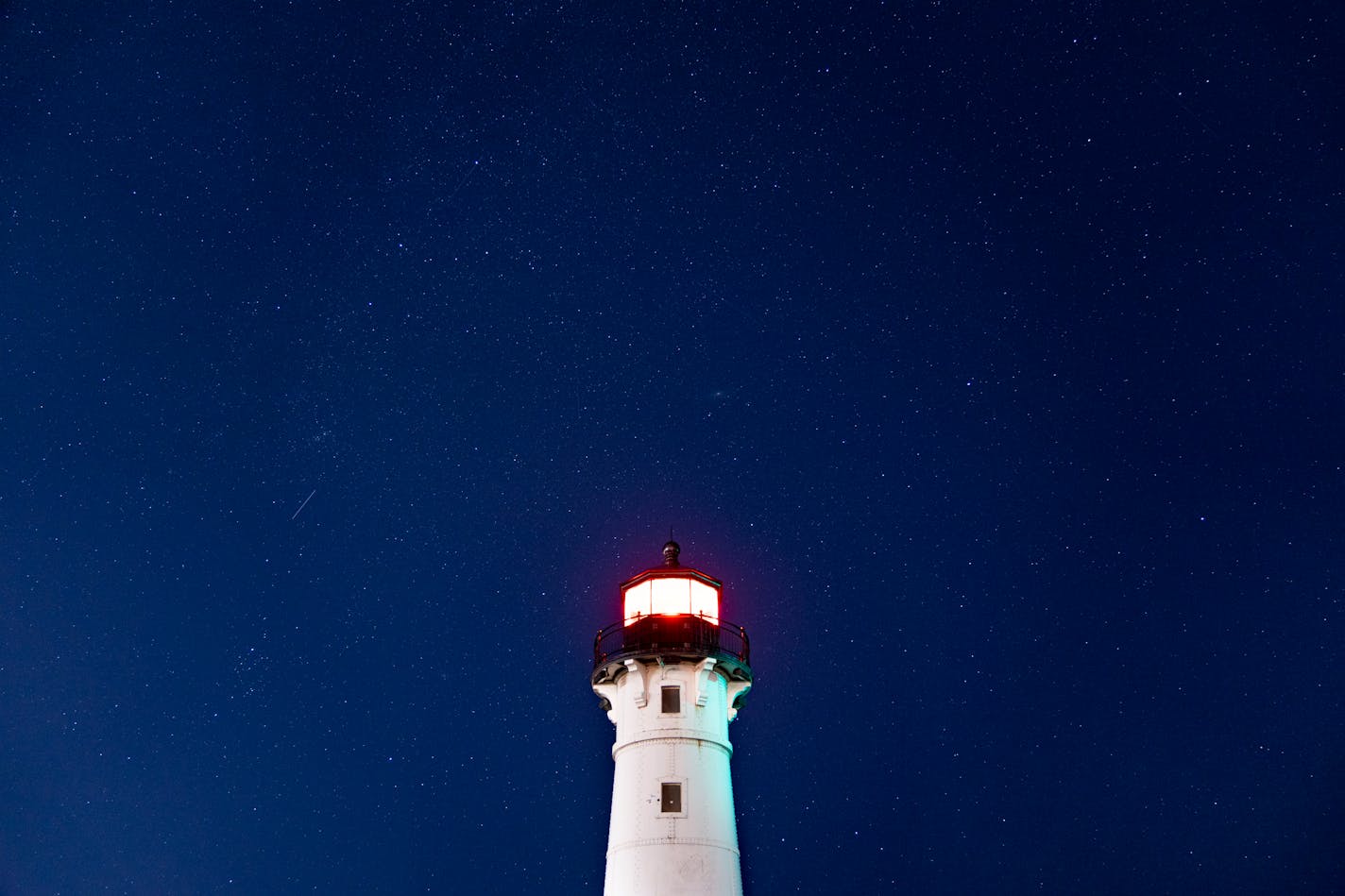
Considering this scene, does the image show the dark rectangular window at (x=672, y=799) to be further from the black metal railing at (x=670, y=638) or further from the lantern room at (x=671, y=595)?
the lantern room at (x=671, y=595)

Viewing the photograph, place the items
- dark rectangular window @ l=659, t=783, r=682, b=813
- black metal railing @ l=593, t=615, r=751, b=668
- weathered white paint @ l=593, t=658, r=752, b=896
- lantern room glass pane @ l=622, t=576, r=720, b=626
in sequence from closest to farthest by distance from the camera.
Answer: weathered white paint @ l=593, t=658, r=752, b=896, dark rectangular window @ l=659, t=783, r=682, b=813, black metal railing @ l=593, t=615, r=751, b=668, lantern room glass pane @ l=622, t=576, r=720, b=626

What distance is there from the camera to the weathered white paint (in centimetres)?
1641

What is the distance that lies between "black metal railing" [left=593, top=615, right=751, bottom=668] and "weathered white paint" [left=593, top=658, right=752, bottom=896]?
25 cm

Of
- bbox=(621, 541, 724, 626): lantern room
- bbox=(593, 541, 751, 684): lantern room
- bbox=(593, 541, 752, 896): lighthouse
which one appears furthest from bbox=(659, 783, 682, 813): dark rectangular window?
bbox=(621, 541, 724, 626): lantern room

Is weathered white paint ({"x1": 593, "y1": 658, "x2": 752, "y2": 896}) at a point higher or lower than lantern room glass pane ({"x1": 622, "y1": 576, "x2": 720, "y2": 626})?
lower

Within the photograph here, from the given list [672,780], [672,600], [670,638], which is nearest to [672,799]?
[672,780]

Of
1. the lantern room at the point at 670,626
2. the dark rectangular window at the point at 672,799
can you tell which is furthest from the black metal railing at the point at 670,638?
the dark rectangular window at the point at 672,799

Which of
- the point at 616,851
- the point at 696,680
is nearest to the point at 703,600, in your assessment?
the point at 696,680

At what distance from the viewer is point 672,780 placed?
663 inches

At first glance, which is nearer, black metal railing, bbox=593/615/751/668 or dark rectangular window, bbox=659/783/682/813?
dark rectangular window, bbox=659/783/682/813

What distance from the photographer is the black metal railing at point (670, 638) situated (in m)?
17.7

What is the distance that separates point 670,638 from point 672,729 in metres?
1.43

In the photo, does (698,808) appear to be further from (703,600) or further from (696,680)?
(703,600)

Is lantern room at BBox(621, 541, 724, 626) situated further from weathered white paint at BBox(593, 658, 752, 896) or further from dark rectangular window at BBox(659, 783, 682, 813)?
dark rectangular window at BBox(659, 783, 682, 813)
